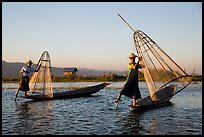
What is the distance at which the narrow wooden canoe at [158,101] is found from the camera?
10.8 m

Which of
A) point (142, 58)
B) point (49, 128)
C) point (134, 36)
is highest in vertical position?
point (134, 36)

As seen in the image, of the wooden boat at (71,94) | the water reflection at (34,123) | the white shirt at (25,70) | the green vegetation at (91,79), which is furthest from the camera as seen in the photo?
the green vegetation at (91,79)

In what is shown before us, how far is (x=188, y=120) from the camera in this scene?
346 inches

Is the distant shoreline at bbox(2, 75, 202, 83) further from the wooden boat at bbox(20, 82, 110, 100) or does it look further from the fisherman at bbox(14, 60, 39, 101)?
the fisherman at bbox(14, 60, 39, 101)

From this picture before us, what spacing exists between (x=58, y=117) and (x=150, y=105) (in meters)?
4.16

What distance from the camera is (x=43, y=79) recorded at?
1631cm

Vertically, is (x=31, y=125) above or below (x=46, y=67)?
below

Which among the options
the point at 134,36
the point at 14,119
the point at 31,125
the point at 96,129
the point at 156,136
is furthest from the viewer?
the point at 134,36

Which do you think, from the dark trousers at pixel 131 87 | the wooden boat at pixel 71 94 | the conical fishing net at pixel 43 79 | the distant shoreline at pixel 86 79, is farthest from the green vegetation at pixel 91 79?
the dark trousers at pixel 131 87

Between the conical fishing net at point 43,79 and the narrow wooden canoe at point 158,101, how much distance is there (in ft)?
22.3

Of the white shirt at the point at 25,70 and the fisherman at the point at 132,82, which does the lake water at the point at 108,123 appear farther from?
the white shirt at the point at 25,70

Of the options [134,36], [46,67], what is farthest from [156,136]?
[46,67]

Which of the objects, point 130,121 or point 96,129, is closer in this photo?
point 96,129

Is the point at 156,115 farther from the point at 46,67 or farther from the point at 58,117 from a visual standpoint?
the point at 46,67
